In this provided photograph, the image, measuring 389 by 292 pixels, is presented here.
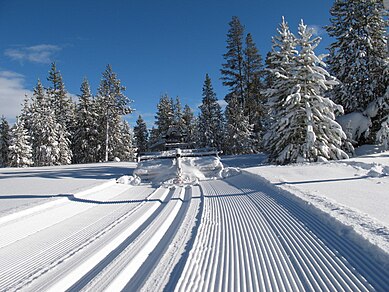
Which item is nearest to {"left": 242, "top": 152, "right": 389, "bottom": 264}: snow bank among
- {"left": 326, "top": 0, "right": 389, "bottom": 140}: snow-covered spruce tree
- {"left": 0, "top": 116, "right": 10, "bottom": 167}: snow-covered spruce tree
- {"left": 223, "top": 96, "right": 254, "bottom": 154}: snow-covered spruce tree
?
{"left": 326, "top": 0, "right": 389, "bottom": 140}: snow-covered spruce tree

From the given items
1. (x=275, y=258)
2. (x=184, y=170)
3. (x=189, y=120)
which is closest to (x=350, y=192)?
(x=275, y=258)

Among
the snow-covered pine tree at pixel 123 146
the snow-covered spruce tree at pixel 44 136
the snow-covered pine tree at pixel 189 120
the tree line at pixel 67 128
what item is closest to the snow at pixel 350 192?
the tree line at pixel 67 128

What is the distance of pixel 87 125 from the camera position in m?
35.7

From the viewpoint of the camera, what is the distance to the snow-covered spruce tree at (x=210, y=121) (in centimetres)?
3722

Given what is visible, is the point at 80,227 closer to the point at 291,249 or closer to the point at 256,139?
the point at 291,249

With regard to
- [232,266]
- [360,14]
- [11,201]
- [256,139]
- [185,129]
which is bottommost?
[232,266]

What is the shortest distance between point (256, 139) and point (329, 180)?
2555 centimetres

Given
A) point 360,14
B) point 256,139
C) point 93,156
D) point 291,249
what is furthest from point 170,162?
point 93,156

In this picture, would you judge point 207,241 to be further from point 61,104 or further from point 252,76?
point 61,104

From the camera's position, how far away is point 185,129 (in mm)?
44156

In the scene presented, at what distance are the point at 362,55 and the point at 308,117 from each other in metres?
6.40

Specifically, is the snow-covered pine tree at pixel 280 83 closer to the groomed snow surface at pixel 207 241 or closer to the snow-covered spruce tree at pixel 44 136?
the groomed snow surface at pixel 207 241

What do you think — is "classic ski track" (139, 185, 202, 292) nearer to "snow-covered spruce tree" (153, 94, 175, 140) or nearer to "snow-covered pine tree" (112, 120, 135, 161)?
"snow-covered pine tree" (112, 120, 135, 161)

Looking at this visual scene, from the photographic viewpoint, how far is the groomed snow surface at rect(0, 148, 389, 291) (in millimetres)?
3006
